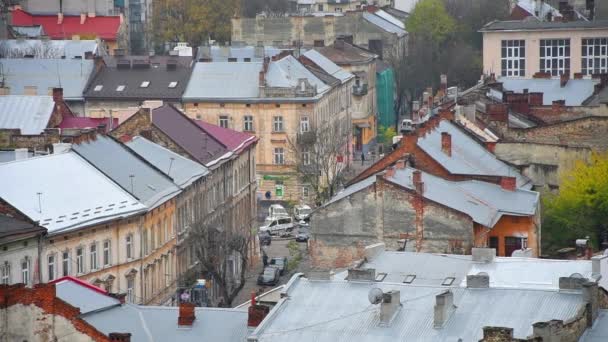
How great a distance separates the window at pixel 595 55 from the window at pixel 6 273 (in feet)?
205

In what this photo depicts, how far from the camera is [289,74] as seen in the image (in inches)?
4441

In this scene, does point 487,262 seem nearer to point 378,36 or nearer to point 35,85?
point 35,85

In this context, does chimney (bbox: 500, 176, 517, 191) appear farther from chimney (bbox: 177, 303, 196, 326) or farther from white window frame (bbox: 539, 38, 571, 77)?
white window frame (bbox: 539, 38, 571, 77)

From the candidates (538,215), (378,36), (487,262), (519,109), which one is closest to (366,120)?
(378,36)

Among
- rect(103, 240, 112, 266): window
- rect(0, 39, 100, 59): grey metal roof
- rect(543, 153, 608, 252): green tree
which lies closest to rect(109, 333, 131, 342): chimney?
rect(103, 240, 112, 266): window

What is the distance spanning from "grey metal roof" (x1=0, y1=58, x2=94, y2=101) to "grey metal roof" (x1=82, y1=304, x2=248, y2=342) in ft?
193

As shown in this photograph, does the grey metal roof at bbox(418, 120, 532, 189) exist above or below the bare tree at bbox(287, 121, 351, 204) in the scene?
above

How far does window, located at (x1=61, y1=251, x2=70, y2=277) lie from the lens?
64.9 m

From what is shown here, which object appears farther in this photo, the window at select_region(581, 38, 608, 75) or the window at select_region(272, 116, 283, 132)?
the window at select_region(581, 38, 608, 75)

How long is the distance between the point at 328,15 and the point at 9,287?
106586mm

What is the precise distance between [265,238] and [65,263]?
30286 mm

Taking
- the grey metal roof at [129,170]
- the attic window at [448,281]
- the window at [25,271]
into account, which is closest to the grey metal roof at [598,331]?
the attic window at [448,281]

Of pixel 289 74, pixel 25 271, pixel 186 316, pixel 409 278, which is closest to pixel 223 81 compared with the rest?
pixel 289 74

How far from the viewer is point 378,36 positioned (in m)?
152
